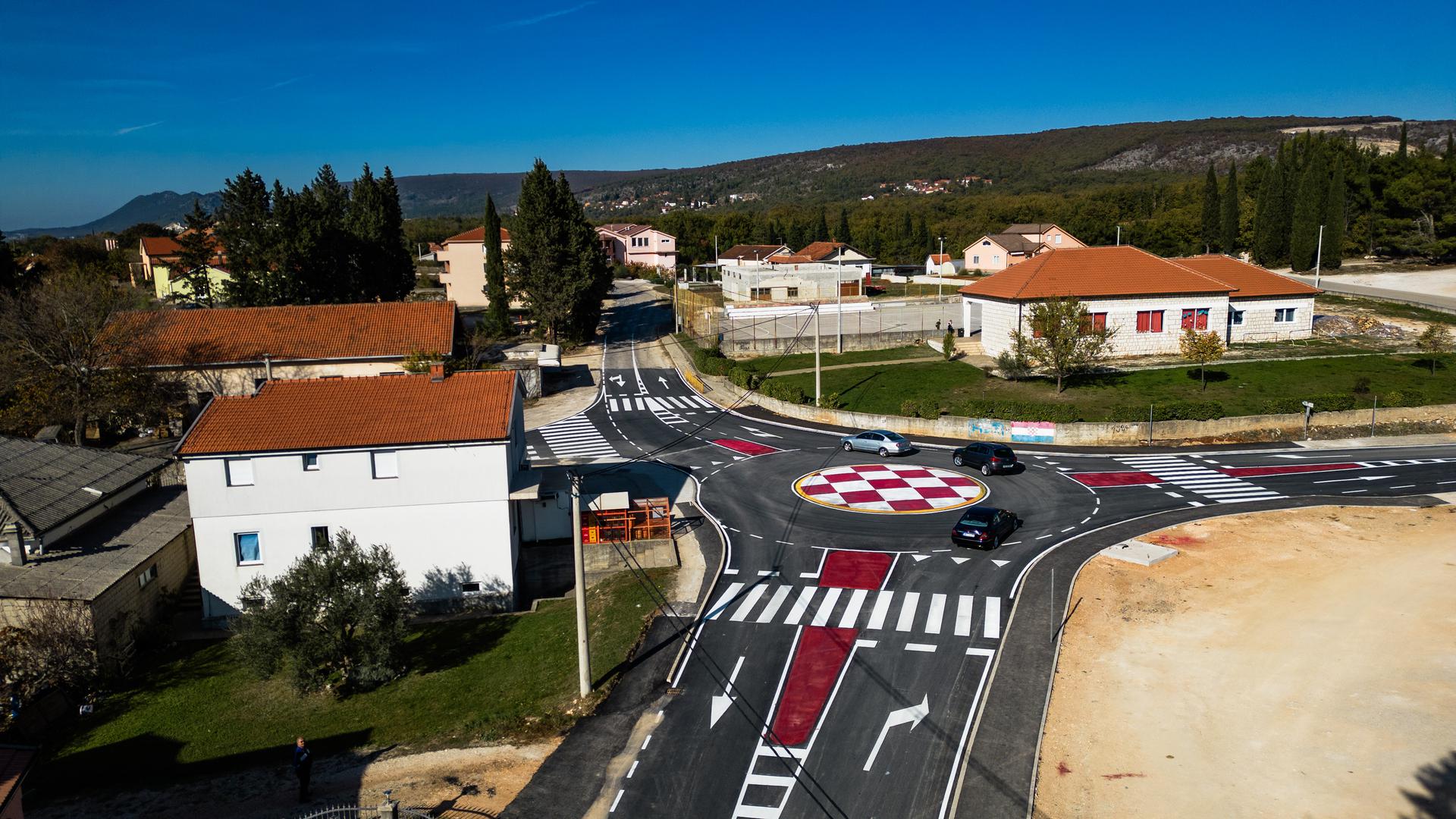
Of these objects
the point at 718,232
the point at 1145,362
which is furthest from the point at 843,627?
A: the point at 718,232

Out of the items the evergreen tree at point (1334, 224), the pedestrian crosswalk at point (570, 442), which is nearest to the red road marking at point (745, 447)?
the pedestrian crosswalk at point (570, 442)

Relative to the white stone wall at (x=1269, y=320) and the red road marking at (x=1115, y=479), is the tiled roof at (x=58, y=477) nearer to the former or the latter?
the red road marking at (x=1115, y=479)

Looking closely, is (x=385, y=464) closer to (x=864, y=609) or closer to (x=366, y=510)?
(x=366, y=510)

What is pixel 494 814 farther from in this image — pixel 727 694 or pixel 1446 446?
pixel 1446 446

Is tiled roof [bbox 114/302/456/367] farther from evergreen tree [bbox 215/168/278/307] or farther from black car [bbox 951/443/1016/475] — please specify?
black car [bbox 951/443/1016/475]

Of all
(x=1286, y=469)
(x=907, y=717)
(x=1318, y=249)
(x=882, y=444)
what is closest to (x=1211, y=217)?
(x=1318, y=249)

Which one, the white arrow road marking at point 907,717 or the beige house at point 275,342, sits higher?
the beige house at point 275,342
